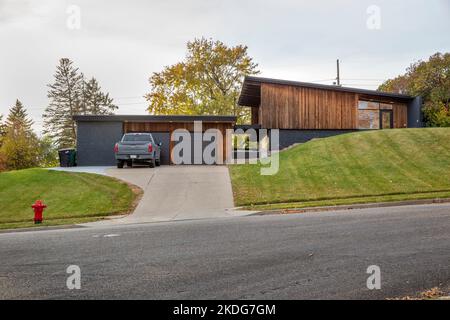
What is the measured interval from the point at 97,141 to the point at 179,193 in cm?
1374

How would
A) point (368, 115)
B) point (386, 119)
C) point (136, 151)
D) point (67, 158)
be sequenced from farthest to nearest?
point (386, 119), point (368, 115), point (67, 158), point (136, 151)

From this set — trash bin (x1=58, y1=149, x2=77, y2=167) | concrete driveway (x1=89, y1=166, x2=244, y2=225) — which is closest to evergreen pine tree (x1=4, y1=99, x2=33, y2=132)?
trash bin (x1=58, y1=149, x2=77, y2=167)

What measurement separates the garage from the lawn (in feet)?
19.5

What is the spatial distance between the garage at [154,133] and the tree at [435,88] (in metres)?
19.2

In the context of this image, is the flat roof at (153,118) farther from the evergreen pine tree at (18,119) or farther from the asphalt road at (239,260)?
the evergreen pine tree at (18,119)

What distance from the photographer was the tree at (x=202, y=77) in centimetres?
5388

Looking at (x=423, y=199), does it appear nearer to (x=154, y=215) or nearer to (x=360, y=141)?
(x=154, y=215)

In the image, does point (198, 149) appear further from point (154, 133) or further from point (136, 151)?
point (136, 151)

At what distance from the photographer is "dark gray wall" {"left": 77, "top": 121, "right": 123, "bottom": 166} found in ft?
97.1

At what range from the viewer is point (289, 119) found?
3378 centimetres

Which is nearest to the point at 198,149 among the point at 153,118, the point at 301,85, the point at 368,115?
the point at 153,118

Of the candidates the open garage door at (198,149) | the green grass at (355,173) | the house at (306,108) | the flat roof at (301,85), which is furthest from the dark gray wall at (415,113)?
the open garage door at (198,149)

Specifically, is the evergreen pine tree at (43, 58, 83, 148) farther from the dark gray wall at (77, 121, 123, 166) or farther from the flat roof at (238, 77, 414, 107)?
the dark gray wall at (77, 121, 123, 166)
